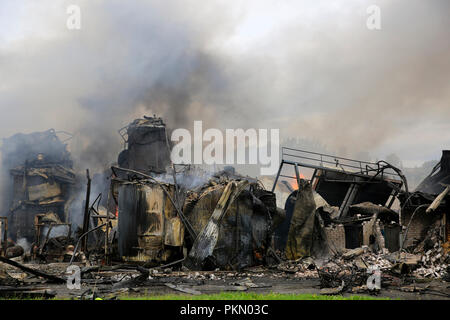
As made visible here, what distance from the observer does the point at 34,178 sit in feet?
105

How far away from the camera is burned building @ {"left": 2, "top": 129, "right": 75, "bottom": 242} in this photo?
31.2 meters

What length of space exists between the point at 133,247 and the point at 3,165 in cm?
2774

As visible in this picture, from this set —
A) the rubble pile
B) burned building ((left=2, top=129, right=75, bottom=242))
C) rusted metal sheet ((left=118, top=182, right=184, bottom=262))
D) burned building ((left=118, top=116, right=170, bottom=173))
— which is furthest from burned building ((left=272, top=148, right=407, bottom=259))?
burned building ((left=2, top=129, right=75, bottom=242))

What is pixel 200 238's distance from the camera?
40.5ft

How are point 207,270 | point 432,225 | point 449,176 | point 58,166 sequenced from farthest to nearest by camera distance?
point 58,166 < point 449,176 < point 432,225 < point 207,270

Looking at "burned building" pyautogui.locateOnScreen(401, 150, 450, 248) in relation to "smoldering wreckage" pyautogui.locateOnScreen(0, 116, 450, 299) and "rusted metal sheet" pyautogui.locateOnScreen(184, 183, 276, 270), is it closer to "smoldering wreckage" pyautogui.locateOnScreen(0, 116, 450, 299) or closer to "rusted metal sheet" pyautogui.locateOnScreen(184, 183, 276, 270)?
"smoldering wreckage" pyautogui.locateOnScreen(0, 116, 450, 299)

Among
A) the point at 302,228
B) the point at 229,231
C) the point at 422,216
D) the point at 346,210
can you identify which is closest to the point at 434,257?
the point at 422,216

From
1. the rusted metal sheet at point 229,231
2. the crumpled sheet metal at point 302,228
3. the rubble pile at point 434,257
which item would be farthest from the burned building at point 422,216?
the rusted metal sheet at point 229,231

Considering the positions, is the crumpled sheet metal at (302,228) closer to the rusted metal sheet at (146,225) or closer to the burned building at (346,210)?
the burned building at (346,210)

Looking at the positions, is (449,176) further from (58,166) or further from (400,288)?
(58,166)

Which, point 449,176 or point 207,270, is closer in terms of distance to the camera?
point 207,270

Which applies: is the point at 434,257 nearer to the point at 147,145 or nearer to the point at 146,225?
the point at 146,225

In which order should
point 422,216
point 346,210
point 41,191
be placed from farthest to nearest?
point 41,191, point 346,210, point 422,216

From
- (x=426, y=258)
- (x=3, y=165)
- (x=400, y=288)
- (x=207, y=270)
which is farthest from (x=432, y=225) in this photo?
(x=3, y=165)
